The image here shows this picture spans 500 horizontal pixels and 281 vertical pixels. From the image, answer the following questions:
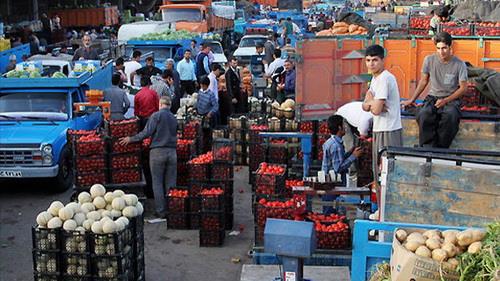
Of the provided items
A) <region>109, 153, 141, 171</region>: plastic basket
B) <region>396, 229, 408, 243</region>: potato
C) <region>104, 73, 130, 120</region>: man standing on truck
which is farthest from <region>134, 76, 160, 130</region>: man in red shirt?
<region>396, 229, 408, 243</region>: potato

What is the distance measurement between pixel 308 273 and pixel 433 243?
320cm

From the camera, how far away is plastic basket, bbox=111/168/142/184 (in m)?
11.3

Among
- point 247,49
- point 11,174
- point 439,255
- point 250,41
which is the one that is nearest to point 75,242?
point 439,255

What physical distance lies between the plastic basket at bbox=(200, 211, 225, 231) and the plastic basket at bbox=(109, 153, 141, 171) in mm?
1905

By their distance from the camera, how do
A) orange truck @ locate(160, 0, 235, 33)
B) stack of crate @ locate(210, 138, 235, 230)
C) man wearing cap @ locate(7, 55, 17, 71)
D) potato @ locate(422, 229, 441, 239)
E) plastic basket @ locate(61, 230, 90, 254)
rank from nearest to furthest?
potato @ locate(422, 229, 441, 239) < plastic basket @ locate(61, 230, 90, 254) < stack of crate @ locate(210, 138, 235, 230) < man wearing cap @ locate(7, 55, 17, 71) < orange truck @ locate(160, 0, 235, 33)

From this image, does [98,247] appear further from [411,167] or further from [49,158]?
[49,158]

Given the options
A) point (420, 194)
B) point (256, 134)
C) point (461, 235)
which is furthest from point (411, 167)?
point (256, 134)

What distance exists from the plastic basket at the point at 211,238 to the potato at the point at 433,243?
5514 millimetres

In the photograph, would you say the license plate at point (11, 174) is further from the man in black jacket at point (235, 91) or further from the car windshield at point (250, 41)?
the car windshield at point (250, 41)

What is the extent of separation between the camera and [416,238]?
4.84 meters

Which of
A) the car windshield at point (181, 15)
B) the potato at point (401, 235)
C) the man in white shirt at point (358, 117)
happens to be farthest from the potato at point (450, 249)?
the car windshield at point (181, 15)

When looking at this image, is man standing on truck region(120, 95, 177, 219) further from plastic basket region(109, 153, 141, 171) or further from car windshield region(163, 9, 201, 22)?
car windshield region(163, 9, 201, 22)

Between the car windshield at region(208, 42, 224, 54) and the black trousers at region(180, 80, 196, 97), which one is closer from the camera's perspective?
the black trousers at region(180, 80, 196, 97)

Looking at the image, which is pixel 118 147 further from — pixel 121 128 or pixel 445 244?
pixel 445 244
